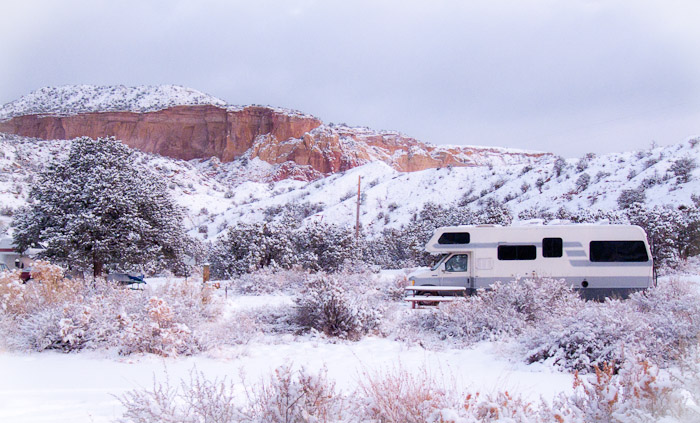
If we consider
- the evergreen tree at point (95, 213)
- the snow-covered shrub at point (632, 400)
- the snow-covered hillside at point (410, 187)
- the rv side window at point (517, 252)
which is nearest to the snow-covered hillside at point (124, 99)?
the snow-covered hillside at point (410, 187)

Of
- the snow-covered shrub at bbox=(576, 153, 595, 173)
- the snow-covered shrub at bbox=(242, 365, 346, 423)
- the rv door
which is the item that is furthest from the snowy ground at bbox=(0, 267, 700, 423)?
the snow-covered shrub at bbox=(576, 153, 595, 173)

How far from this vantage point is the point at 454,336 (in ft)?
22.8

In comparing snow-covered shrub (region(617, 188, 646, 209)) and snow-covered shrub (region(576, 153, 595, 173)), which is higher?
snow-covered shrub (region(576, 153, 595, 173))

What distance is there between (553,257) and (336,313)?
7.25 m

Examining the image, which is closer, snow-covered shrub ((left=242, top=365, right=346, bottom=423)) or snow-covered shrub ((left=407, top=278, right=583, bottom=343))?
snow-covered shrub ((left=242, top=365, right=346, bottom=423))

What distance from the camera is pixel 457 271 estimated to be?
12344 mm

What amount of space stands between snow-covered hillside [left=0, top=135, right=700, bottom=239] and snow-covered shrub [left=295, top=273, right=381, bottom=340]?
1174cm

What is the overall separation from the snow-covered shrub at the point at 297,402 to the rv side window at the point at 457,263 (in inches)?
381

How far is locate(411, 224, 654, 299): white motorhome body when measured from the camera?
11.4m

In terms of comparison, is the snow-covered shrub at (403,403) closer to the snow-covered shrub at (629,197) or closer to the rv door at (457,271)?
the rv door at (457,271)

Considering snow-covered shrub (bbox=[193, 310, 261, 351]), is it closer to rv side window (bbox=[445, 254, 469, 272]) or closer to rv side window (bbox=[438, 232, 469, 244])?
rv side window (bbox=[445, 254, 469, 272])

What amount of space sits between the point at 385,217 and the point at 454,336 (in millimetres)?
31674

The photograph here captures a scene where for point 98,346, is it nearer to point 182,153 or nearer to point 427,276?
point 427,276

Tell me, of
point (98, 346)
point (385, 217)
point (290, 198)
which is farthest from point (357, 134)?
point (98, 346)
